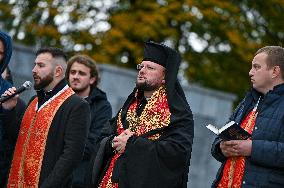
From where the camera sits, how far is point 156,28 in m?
17.3

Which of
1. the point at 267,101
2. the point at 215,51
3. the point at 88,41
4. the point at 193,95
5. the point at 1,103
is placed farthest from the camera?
the point at 215,51

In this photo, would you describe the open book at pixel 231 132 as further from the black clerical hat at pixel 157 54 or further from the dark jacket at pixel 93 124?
the dark jacket at pixel 93 124

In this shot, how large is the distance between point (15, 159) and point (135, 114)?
1.21m

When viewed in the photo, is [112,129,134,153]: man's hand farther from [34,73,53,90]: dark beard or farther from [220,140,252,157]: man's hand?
[34,73,53,90]: dark beard

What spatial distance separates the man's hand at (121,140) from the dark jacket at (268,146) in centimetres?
94

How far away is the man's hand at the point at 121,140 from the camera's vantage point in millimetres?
6176

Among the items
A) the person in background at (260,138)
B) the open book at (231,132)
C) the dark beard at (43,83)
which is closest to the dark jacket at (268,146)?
the person in background at (260,138)

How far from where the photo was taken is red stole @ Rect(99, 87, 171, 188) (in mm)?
6273

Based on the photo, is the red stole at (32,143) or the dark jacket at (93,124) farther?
the dark jacket at (93,124)

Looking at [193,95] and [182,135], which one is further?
[193,95]

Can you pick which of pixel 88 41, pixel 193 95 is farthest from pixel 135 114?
pixel 88 41

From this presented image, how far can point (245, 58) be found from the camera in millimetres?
18531

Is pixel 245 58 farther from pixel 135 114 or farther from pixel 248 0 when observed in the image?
pixel 135 114

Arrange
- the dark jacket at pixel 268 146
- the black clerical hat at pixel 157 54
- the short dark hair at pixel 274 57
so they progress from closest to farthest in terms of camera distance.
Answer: the dark jacket at pixel 268 146, the short dark hair at pixel 274 57, the black clerical hat at pixel 157 54
